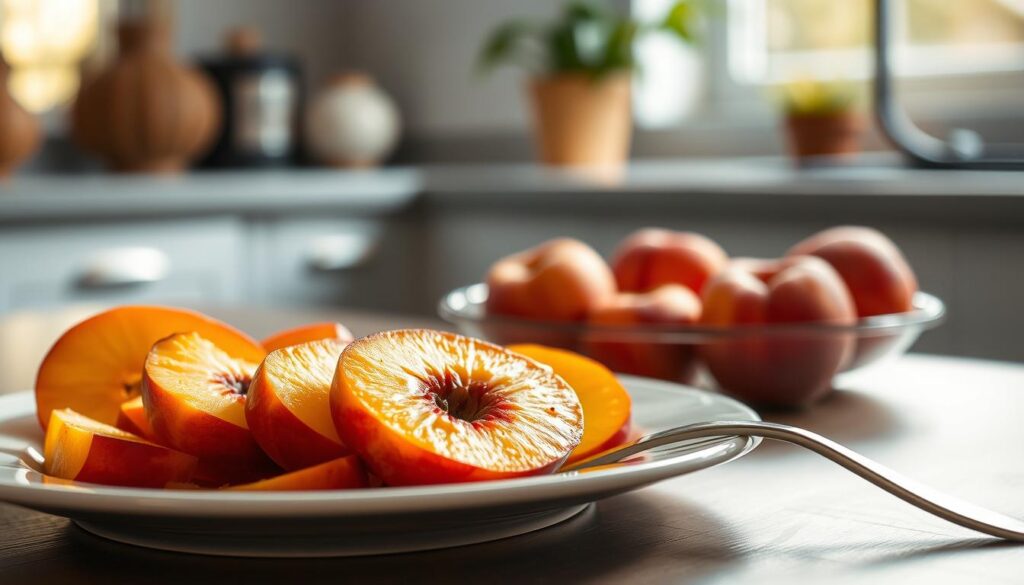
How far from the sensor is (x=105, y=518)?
389mm

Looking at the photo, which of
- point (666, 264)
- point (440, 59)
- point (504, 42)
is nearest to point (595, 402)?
point (666, 264)

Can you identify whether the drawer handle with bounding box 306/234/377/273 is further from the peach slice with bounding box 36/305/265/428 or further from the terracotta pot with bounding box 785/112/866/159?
the peach slice with bounding box 36/305/265/428

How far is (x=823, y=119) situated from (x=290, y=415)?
1.96m

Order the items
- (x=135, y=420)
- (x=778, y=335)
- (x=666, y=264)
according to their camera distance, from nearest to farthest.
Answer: (x=135, y=420) → (x=778, y=335) → (x=666, y=264)

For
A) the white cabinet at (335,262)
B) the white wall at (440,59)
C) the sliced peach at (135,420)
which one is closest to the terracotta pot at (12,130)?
the white cabinet at (335,262)

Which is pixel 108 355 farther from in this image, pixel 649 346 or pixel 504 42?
A: pixel 504 42

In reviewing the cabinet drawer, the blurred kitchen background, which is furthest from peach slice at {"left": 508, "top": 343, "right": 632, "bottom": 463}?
the cabinet drawer

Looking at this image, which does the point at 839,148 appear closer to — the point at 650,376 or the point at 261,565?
the point at 650,376

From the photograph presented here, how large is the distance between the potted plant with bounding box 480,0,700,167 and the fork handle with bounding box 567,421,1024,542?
210 centimetres

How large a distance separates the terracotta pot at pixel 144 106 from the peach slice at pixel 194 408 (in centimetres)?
220

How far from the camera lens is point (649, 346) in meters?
0.72

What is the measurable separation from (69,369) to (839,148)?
191 cm

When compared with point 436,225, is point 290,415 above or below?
above

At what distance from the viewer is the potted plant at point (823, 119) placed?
2230 millimetres
